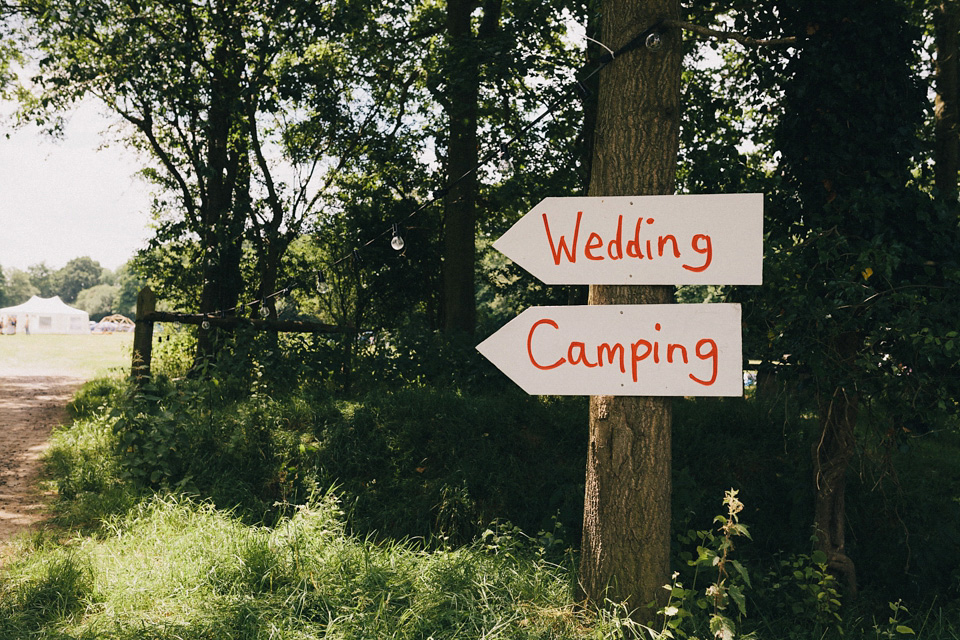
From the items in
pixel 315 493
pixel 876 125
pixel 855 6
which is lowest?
pixel 315 493

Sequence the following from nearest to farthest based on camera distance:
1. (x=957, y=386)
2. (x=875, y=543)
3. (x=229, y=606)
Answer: (x=229, y=606), (x=957, y=386), (x=875, y=543)

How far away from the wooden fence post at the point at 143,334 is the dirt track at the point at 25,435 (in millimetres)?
1335

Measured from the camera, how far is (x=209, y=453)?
5.91 m

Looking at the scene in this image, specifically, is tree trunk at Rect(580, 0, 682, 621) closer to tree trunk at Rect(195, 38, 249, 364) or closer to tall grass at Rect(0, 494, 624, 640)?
tall grass at Rect(0, 494, 624, 640)

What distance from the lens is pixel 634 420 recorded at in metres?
2.85

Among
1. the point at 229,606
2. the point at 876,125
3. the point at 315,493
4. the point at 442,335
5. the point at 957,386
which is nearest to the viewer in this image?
the point at 229,606

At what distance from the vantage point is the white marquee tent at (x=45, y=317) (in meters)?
52.5

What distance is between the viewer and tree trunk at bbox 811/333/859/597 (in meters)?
4.52

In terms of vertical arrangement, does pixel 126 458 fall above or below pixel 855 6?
below

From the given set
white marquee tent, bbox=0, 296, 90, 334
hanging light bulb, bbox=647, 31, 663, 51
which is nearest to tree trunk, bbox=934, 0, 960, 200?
hanging light bulb, bbox=647, 31, 663, 51

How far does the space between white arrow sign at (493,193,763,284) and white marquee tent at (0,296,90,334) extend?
196 ft

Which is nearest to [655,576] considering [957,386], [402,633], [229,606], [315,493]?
[402,633]

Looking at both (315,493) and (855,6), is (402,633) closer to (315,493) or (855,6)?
(315,493)

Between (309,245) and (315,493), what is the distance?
10400 mm
